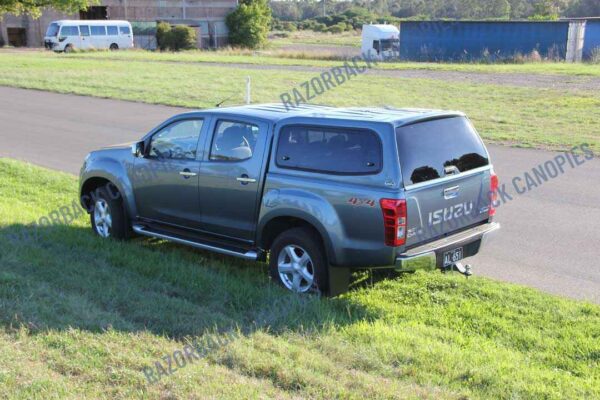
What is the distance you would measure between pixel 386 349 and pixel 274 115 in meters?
2.79

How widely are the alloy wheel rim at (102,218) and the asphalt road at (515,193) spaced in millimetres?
4076

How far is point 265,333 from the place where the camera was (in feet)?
18.1

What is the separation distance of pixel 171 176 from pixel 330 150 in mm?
2000

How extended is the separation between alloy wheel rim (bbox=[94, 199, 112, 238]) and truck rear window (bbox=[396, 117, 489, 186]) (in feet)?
12.2

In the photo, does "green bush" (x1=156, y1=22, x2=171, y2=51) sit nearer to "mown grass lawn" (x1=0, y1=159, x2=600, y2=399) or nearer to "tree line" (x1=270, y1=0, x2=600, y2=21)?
"tree line" (x1=270, y1=0, x2=600, y2=21)

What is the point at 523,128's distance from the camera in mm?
17891

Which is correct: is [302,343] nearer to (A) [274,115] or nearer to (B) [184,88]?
(A) [274,115]

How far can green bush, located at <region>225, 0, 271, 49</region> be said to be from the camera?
74.0 metres

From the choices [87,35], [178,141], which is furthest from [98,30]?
[178,141]

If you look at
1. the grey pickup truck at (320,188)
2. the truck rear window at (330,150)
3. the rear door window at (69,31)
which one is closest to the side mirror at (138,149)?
the grey pickup truck at (320,188)

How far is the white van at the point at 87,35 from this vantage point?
55875 millimetres

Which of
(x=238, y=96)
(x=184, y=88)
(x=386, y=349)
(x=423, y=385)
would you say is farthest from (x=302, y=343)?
(x=184, y=88)

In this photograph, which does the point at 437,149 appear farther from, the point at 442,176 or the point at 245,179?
the point at 245,179

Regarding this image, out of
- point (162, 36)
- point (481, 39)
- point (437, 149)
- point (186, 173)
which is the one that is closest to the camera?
point (437, 149)
